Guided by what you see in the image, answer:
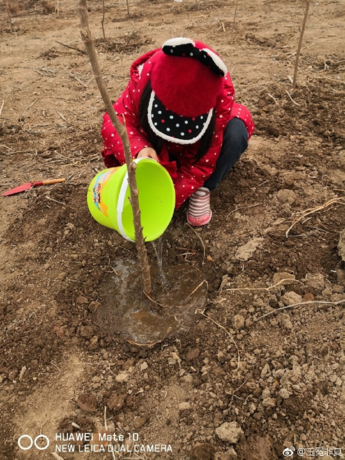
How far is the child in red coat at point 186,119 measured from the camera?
1.34 m

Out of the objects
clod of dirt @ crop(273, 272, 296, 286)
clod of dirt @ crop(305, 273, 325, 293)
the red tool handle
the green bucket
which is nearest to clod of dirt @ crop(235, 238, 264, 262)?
clod of dirt @ crop(273, 272, 296, 286)

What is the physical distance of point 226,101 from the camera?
Answer: 1.63 meters

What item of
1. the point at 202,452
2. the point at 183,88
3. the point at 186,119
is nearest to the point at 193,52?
the point at 183,88

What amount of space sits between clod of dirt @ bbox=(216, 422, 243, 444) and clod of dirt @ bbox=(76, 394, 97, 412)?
423mm

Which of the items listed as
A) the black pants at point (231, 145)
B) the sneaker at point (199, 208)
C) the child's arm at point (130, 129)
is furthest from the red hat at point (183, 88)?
the sneaker at point (199, 208)

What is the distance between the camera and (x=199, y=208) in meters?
1.85

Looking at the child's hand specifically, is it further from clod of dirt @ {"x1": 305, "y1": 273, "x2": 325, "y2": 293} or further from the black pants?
clod of dirt @ {"x1": 305, "y1": 273, "x2": 325, "y2": 293}

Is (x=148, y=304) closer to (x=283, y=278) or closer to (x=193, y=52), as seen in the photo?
(x=283, y=278)

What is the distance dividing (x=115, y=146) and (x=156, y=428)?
1175mm

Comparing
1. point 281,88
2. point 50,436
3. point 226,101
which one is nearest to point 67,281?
point 50,436

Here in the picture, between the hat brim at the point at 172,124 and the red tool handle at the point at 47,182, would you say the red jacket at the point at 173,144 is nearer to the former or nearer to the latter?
the hat brim at the point at 172,124

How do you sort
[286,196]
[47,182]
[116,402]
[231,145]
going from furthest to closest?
1. [47,182]
2. [286,196]
3. [231,145]
4. [116,402]

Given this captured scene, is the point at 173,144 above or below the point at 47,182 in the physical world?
above

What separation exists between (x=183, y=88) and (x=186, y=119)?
0.13 metres
